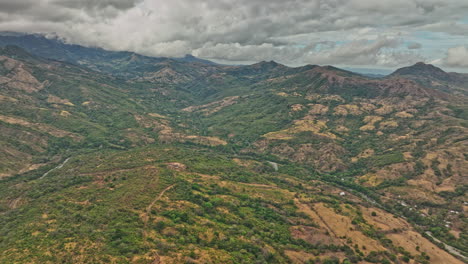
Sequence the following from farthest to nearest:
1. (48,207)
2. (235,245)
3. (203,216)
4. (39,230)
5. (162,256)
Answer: (203,216) → (48,207) → (235,245) → (39,230) → (162,256)

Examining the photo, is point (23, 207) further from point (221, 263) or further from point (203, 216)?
point (221, 263)

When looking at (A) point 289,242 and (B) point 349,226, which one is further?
(B) point 349,226

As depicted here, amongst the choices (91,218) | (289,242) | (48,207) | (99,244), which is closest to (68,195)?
(48,207)

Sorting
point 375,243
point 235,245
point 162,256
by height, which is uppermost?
point 162,256

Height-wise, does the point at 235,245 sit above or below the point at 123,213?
→ below

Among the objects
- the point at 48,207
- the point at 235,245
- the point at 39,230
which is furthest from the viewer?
the point at 48,207

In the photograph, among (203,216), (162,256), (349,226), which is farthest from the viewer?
(349,226)

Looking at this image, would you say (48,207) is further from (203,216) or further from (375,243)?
(375,243)

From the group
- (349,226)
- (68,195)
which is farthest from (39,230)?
(349,226)

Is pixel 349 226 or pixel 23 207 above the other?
pixel 23 207
